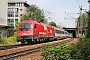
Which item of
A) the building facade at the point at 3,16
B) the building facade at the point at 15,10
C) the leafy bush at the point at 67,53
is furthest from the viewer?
the building facade at the point at 15,10

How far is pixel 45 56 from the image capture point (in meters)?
9.64

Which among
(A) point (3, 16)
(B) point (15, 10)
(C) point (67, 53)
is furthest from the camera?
(B) point (15, 10)

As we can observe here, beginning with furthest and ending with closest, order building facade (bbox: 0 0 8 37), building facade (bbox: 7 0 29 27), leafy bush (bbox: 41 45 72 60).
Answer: building facade (bbox: 7 0 29 27) → building facade (bbox: 0 0 8 37) → leafy bush (bbox: 41 45 72 60)

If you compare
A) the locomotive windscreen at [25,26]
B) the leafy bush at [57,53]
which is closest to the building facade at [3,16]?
the locomotive windscreen at [25,26]

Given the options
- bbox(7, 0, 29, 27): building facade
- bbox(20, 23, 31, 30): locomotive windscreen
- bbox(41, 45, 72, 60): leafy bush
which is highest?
bbox(7, 0, 29, 27): building facade

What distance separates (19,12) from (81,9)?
186 ft

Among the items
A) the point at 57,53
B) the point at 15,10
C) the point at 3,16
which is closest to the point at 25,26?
the point at 57,53

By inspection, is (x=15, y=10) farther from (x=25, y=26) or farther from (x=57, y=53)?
(x=57, y=53)

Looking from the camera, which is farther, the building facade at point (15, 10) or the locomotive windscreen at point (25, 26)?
the building facade at point (15, 10)

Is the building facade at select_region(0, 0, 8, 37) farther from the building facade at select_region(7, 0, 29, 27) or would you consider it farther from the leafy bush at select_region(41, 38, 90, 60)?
the building facade at select_region(7, 0, 29, 27)

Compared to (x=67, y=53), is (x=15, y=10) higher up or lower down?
higher up

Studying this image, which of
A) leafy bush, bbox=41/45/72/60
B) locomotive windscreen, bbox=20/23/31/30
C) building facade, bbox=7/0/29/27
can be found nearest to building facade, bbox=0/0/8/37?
locomotive windscreen, bbox=20/23/31/30

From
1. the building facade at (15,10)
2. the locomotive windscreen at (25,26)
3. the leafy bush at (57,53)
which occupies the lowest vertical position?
the leafy bush at (57,53)

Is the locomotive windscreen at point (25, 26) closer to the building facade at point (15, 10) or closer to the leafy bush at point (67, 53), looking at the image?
the leafy bush at point (67, 53)
